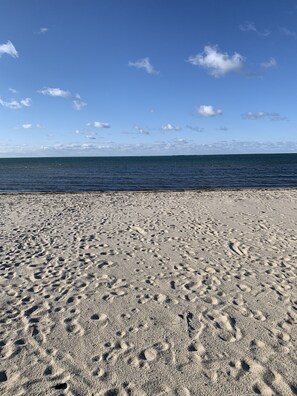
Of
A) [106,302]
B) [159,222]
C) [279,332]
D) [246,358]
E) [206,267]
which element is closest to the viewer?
[246,358]

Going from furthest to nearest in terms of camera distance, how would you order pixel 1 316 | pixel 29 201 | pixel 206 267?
pixel 29 201 → pixel 206 267 → pixel 1 316

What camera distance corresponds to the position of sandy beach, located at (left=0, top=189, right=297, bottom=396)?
4.48 metres

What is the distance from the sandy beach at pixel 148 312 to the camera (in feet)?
14.7

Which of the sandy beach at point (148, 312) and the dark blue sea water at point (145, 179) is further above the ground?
the sandy beach at point (148, 312)

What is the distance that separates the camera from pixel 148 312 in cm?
626

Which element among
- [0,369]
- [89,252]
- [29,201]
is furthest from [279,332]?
[29,201]

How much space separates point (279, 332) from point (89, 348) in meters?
3.35

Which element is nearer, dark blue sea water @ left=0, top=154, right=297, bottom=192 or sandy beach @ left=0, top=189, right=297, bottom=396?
sandy beach @ left=0, top=189, right=297, bottom=396

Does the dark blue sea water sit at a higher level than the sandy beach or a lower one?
lower

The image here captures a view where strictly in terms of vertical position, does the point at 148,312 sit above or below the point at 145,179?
above

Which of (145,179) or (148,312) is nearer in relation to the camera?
(148,312)

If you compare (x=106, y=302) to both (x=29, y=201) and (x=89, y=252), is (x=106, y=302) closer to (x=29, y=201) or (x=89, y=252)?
(x=89, y=252)

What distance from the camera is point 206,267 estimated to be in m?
8.67

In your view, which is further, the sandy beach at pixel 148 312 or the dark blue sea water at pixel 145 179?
the dark blue sea water at pixel 145 179
